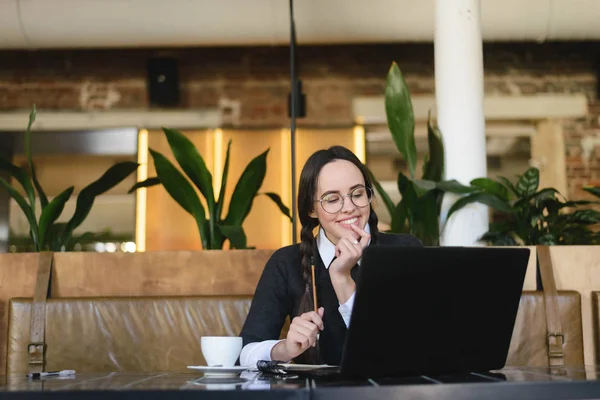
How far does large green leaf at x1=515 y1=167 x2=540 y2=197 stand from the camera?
7.95 ft

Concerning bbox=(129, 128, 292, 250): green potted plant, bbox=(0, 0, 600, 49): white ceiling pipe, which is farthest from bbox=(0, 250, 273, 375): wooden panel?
bbox=(0, 0, 600, 49): white ceiling pipe

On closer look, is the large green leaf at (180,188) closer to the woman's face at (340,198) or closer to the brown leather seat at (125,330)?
the brown leather seat at (125,330)

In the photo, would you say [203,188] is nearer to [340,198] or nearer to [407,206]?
[407,206]

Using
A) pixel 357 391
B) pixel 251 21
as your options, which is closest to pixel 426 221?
pixel 357 391

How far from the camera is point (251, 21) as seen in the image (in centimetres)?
381

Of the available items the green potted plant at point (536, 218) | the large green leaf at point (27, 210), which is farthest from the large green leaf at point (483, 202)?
the large green leaf at point (27, 210)

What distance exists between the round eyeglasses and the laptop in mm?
565

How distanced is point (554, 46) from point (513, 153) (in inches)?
42.9

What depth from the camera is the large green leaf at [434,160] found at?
2686 millimetres

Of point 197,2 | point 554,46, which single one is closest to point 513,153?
point 554,46

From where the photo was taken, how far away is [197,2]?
3.65 meters

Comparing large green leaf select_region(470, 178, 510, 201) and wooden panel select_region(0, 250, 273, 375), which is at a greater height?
large green leaf select_region(470, 178, 510, 201)

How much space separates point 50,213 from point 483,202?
1431 millimetres

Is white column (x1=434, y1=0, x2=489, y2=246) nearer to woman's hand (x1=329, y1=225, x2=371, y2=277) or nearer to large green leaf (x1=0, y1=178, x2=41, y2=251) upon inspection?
woman's hand (x1=329, y1=225, x2=371, y2=277)
